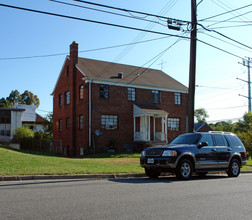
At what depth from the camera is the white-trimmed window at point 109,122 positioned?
2690cm

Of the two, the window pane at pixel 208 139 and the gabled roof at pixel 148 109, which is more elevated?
the gabled roof at pixel 148 109

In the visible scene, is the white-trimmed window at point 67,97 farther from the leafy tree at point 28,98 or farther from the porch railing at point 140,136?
→ the leafy tree at point 28,98

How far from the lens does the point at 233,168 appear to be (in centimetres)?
1216

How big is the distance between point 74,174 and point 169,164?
3.33 metres

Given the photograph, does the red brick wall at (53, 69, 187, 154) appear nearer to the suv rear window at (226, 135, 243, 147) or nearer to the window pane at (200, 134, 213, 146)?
the suv rear window at (226, 135, 243, 147)

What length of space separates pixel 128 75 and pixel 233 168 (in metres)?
19.1

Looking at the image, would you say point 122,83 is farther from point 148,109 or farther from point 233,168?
point 233,168

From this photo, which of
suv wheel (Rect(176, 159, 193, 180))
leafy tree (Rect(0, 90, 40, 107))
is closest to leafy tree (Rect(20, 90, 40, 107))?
leafy tree (Rect(0, 90, 40, 107))

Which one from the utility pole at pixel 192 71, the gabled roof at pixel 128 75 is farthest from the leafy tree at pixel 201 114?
the utility pole at pixel 192 71

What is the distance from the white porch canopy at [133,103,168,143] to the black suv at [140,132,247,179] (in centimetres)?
1506

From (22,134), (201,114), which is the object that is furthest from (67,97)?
(201,114)

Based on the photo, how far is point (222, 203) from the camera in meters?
6.22

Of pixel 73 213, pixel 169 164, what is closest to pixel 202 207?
pixel 73 213

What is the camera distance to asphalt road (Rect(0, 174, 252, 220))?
5133 mm
